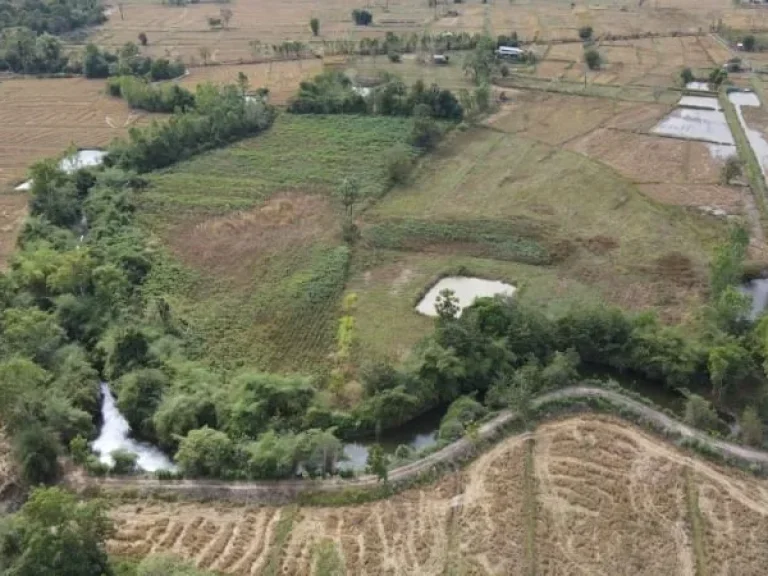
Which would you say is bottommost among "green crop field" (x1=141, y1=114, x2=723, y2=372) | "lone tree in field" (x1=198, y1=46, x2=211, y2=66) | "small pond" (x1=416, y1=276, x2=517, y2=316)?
"small pond" (x1=416, y1=276, x2=517, y2=316)

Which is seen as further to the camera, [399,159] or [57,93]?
[57,93]

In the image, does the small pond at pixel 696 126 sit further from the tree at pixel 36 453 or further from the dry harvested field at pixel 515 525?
the tree at pixel 36 453

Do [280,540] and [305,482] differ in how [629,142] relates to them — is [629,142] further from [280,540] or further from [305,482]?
[280,540]

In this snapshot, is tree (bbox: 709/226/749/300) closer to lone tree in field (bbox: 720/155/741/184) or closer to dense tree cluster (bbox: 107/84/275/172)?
lone tree in field (bbox: 720/155/741/184)

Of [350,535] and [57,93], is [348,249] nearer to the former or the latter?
[350,535]

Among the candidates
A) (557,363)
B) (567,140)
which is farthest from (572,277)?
(567,140)

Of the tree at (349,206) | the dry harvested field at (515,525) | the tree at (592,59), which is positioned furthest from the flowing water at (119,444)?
the tree at (592,59)

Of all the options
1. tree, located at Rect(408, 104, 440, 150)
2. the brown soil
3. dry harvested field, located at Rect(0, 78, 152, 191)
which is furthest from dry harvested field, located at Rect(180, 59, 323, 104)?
the brown soil

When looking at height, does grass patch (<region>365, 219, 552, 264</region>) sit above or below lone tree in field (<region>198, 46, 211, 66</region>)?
below
